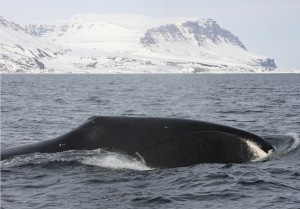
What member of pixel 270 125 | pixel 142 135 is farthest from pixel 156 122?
pixel 270 125

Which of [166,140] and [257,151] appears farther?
[257,151]

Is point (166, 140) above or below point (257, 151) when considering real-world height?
above

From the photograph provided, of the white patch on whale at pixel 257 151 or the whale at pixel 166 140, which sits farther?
the white patch on whale at pixel 257 151

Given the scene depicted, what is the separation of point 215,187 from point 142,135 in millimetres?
2134

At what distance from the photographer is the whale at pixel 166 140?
39.7 ft

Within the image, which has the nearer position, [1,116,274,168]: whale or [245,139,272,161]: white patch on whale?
[1,116,274,168]: whale

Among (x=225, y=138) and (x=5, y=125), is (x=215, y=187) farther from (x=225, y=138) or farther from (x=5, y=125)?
(x=5, y=125)

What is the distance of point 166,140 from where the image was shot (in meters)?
12.0

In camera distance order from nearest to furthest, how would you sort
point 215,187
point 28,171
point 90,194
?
point 90,194 < point 215,187 < point 28,171

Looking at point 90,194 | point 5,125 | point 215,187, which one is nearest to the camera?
point 90,194

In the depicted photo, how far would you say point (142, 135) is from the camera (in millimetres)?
12211

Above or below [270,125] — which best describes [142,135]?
above

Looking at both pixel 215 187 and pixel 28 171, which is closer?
pixel 215 187

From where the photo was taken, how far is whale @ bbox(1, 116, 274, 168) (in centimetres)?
1209
